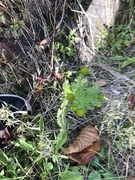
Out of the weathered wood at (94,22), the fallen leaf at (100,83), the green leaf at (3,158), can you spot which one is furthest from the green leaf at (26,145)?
the weathered wood at (94,22)

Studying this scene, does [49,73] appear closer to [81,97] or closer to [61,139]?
[81,97]

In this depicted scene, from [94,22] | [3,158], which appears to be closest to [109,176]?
[3,158]

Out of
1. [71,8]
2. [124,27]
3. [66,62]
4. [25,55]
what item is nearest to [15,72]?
[25,55]

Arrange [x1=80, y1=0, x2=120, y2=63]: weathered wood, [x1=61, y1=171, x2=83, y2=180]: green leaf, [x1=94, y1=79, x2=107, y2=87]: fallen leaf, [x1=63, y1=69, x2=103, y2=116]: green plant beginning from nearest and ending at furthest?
[x1=61, y1=171, x2=83, y2=180]: green leaf, [x1=63, y1=69, x2=103, y2=116]: green plant, [x1=94, y1=79, x2=107, y2=87]: fallen leaf, [x1=80, y1=0, x2=120, y2=63]: weathered wood

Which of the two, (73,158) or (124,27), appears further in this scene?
(124,27)

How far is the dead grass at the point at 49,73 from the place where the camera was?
1.52 metres

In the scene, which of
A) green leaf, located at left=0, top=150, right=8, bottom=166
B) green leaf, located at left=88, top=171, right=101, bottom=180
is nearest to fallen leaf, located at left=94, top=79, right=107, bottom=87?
green leaf, located at left=88, top=171, right=101, bottom=180

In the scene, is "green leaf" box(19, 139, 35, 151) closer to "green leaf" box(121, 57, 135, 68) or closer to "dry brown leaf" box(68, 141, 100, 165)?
"dry brown leaf" box(68, 141, 100, 165)

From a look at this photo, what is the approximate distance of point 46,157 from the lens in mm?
1420

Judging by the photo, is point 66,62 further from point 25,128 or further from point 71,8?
point 25,128

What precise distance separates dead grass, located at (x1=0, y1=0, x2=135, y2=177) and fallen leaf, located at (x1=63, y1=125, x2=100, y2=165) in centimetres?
7

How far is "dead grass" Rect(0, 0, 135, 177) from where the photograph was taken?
1520mm

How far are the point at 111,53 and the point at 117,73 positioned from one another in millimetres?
140

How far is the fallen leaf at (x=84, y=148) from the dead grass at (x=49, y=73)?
70 millimetres
